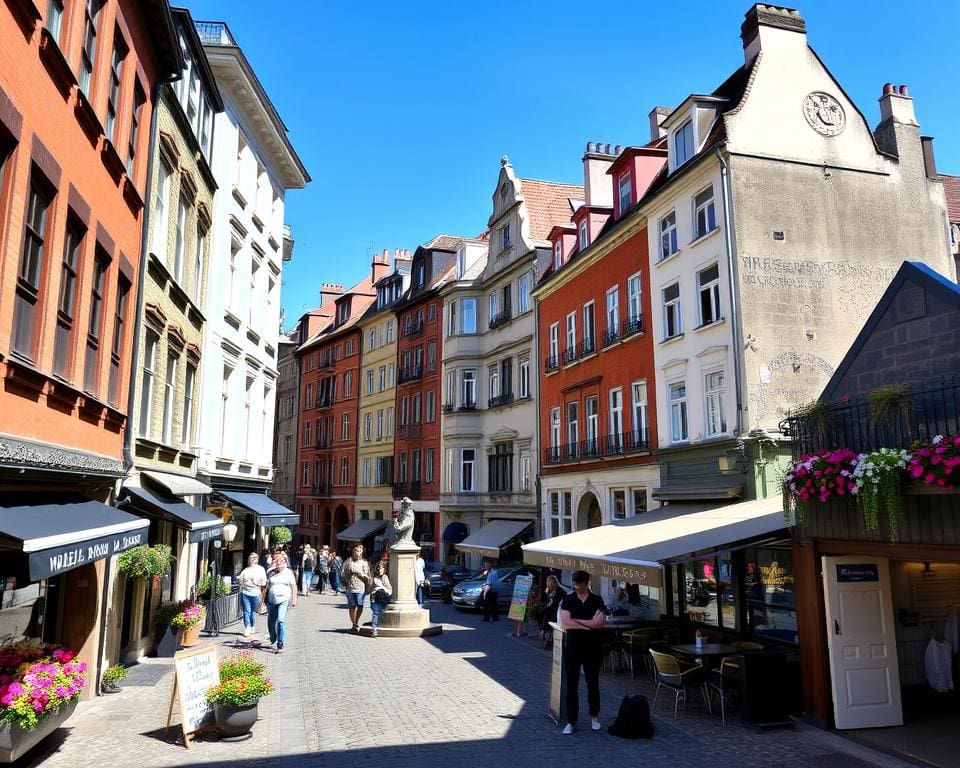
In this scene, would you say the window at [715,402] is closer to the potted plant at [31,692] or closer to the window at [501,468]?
the window at [501,468]

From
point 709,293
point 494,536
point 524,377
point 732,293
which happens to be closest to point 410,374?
point 524,377

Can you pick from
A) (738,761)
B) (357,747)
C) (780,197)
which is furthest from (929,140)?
(357,747)

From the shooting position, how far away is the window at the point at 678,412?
21.2 m

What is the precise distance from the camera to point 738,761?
29.6 feet

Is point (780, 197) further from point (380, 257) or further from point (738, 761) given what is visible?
point (380, 257)

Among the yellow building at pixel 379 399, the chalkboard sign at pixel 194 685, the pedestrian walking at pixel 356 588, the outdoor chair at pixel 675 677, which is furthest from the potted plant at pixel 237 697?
the yellow building at pixel 379 399

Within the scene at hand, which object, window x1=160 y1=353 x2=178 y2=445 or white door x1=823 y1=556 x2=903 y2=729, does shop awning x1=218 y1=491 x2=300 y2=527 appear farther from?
white door x1=823 y1=556 x2=903 y2=729

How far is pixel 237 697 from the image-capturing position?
364 inches

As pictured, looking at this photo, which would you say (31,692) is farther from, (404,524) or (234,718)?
(404,524)

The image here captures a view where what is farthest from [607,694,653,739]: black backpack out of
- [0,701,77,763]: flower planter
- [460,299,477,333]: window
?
[460,299,477,333]: window

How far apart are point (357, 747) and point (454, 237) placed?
137ft

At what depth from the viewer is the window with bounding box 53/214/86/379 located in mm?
9844

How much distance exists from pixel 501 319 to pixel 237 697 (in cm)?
2704

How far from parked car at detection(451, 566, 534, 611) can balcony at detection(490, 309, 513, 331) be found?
12074mm
